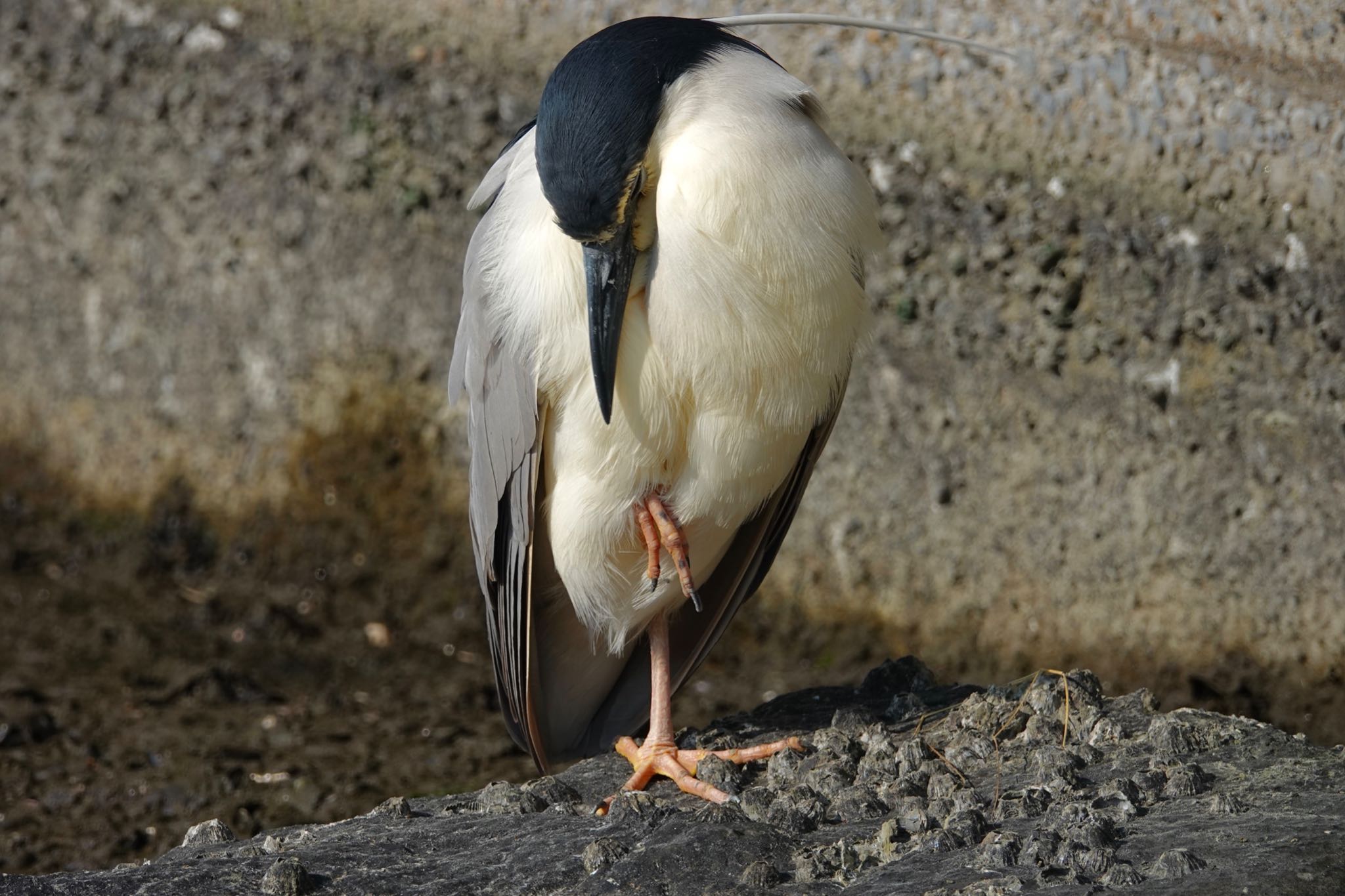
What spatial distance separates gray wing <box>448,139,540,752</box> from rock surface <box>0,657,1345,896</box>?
14.7 inches

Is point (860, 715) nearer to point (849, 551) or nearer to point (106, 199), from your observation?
point (849, 551)

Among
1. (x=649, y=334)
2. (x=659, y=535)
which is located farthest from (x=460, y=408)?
(x=649, y=334)

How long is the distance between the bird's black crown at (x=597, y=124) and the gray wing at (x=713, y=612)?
0.98 metres

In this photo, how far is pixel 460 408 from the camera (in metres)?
5.56

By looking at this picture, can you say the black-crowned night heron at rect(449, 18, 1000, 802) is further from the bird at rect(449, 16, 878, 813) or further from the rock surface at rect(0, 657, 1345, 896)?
the rock surface at rect(0, 657, 1345, 896)

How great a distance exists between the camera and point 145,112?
5.87m

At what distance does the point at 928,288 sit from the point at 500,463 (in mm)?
2401

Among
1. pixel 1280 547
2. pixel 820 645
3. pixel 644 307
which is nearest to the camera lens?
pixel 644 307

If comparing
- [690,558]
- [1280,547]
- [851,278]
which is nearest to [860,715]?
[690,558]

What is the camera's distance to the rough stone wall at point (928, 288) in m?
4.55

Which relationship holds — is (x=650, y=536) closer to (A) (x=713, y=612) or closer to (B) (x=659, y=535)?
(B) (x=659, y=535)

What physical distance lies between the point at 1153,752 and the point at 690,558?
1.11 metres

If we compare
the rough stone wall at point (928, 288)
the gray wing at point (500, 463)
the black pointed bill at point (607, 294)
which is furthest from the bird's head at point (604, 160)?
the rough stone wall at point (928, 288)

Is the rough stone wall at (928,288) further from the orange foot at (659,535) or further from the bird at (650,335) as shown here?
the orange foot at (659,535)
